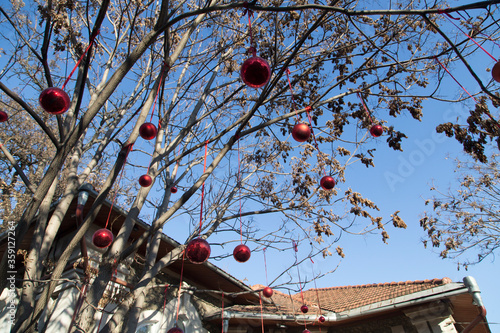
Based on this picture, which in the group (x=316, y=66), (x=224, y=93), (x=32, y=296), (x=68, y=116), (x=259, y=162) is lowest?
(x=32, y=296)

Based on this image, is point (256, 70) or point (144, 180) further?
point (144, 180)

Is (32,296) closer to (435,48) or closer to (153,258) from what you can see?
(153,258)

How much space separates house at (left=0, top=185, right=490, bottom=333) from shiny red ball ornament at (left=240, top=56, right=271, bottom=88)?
328 cm

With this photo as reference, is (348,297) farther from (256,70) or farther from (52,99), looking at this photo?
(52,99)

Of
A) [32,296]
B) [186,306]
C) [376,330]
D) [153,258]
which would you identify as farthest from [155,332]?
[376,330]

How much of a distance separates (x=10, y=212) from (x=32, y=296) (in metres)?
7.97

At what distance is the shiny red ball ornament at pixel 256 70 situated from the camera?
2.64 m

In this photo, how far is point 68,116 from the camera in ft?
13.5

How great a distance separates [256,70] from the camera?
2.66 m

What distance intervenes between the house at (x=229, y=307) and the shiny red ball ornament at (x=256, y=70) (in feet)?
10.8

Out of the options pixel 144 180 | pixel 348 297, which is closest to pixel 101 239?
pixel 144 180

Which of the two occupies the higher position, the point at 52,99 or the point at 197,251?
the point at 52,99

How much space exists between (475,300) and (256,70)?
18.2 ft

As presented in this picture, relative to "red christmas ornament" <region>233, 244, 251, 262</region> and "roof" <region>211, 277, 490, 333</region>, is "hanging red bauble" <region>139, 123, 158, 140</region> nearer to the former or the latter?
"red christmas ornament" <region>233, 244, 251, 262</region>
